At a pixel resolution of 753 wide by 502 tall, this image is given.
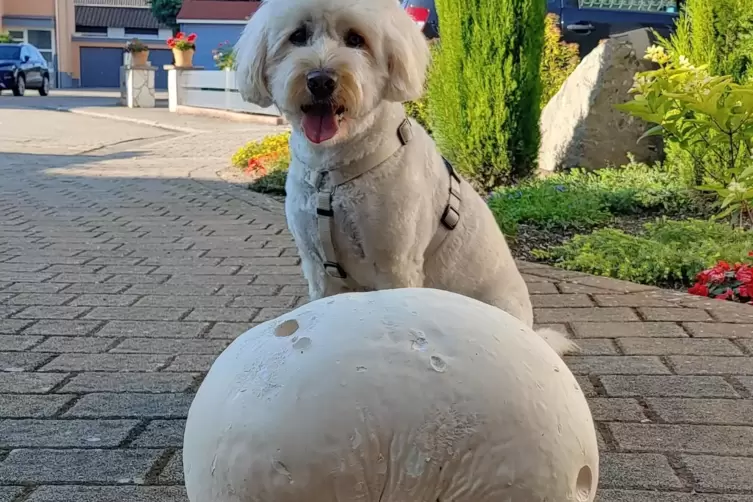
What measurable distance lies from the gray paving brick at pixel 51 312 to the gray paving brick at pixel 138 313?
7 centimetres

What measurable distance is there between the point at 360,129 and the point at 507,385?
159 centimetres

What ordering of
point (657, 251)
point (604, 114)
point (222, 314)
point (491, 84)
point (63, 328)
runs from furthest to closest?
point (604, 114) → point (491, 84) → point (657, 251) → point (222, 314) → point (63, 328)

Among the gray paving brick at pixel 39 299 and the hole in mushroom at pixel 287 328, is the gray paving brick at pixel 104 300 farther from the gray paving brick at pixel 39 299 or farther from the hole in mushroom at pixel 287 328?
the hole in mushroom at pixel 287 328

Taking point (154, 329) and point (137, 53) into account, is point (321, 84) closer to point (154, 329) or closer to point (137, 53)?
point (154, 329)

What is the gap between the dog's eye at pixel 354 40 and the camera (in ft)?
9.66

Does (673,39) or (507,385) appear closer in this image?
(507,385)

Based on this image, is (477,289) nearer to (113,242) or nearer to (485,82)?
(113,242)

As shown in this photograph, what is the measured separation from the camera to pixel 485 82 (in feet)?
25.8

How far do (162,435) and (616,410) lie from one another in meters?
1.57

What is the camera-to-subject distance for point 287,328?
1.71 meters

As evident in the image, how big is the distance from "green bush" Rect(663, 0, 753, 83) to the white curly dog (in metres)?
4.51

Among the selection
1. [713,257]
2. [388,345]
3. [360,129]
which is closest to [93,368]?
[360,129]

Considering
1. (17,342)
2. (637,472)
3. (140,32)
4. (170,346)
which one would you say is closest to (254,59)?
(170,346)

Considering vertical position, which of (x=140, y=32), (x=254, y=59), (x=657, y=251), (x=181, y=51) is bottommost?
(x=657, y=251)
